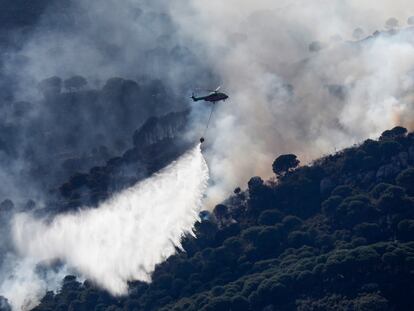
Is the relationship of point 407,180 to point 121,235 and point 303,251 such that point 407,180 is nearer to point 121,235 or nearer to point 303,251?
point 303,251

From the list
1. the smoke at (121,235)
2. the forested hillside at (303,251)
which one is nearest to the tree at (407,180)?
the forested hillside at (303,251)

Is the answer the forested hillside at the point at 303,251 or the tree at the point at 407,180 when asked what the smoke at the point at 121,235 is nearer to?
the forested hillside at the point at 303,251

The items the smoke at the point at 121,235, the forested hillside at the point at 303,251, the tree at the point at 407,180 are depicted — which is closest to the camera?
the forested hillside at the point at 303,251

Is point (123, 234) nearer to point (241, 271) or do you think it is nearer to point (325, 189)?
point (241, 271)

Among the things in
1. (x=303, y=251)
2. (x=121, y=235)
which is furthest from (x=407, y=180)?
(x=121, y=235)

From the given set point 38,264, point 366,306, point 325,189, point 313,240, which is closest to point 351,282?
point 366,306

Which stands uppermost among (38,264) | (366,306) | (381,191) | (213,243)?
(38,264)
